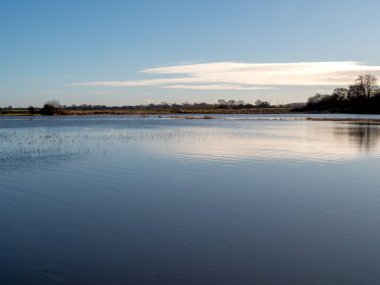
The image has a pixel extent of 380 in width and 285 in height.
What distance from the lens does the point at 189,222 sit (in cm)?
998

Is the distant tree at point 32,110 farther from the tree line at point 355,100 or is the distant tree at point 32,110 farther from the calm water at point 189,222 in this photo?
the calm water at point 189,222

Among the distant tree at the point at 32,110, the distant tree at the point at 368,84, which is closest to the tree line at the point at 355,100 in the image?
the distant tree at the point at 368,84

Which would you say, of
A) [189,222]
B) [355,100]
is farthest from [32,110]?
[189,222]

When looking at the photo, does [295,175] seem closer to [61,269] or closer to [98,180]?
[98,180]

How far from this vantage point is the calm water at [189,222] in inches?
282

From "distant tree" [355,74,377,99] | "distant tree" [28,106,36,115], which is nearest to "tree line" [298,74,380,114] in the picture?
"distant tree" [355,74,377,99]

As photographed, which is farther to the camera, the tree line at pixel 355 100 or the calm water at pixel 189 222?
the tree line at pixel 355 100

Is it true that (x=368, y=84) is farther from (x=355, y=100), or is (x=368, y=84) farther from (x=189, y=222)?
(x=189, y=222)

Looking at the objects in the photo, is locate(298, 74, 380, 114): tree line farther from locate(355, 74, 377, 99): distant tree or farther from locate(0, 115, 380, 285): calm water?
locate(0, 115, 380, 285): calm water

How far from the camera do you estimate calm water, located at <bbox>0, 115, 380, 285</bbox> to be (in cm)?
716

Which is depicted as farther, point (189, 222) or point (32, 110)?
point (32, 110)

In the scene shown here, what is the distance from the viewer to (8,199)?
12344mm

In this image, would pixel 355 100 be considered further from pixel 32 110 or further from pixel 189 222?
pixel 189 222

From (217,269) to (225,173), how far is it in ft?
32.0
